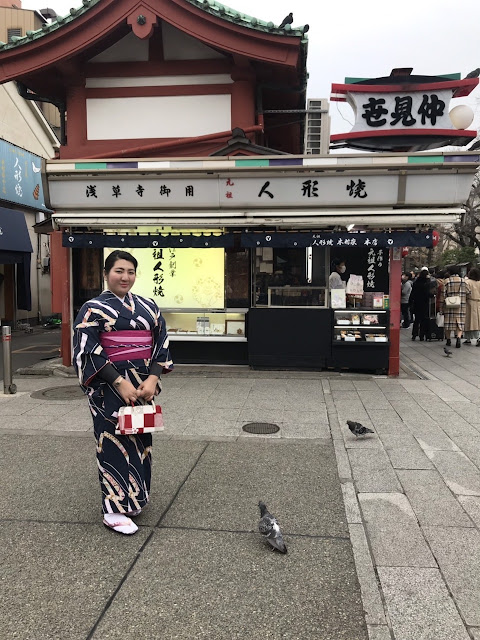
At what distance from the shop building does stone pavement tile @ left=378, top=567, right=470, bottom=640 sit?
6043mm

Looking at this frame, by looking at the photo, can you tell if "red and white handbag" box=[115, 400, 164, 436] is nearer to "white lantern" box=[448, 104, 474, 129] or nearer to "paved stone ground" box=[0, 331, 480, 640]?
"paved stone ground" box=[0, 331, 480, 640]

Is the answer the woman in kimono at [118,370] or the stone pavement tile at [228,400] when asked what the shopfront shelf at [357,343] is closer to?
the stone pavement tile at [228,400]

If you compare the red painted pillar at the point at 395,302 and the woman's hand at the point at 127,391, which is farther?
the red painted pillar at the point at 395,302

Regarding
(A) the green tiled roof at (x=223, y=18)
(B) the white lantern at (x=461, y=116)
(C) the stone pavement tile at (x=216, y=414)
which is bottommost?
(C) the stone pavement tile at (x=216, y=414)

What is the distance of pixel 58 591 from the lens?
279 cm

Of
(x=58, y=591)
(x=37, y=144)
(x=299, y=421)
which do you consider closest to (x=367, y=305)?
(x=299, y=421)

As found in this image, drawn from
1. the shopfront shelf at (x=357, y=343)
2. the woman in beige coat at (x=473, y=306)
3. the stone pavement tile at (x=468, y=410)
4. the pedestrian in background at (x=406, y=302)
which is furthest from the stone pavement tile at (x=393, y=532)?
the pedestrian in background at (x=406, y=302)

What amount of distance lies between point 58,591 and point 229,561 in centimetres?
101

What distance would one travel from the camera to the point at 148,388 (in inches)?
135

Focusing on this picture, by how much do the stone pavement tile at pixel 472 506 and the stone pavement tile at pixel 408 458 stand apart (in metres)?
0.66

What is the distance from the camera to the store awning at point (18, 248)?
1474cm

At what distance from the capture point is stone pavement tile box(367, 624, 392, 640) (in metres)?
2.45

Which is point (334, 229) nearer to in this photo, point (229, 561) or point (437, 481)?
point (437, 481)

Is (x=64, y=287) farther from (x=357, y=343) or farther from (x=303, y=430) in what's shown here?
(x=303, y=430)
